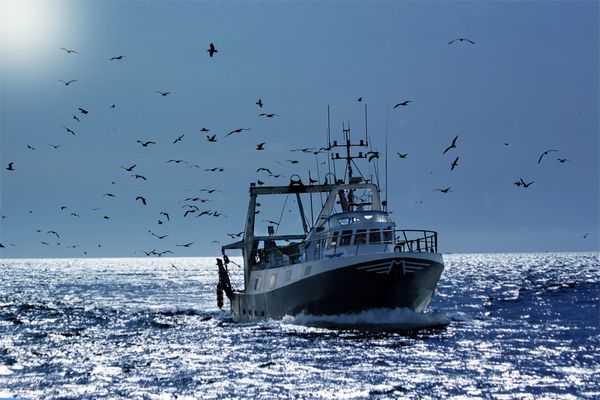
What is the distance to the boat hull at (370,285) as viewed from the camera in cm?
4356

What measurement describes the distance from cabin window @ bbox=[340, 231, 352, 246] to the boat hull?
2955 millimetres

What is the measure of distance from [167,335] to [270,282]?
27.4ft

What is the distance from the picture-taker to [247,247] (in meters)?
58.8

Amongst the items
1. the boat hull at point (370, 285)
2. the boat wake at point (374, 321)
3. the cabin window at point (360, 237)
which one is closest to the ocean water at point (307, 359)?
the boat wake at point (374, 321)

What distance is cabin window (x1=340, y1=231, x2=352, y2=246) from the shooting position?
4722 cm

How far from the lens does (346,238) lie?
47.5m

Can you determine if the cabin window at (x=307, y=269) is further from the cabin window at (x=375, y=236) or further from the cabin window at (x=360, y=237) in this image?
the cabin window at (x=375, y=236)

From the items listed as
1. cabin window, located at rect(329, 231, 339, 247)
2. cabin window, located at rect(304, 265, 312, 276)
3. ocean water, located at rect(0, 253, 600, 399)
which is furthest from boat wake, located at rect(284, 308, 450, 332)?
cabin window, located at rect(329, 231, 339, 247)

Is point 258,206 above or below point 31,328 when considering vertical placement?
above

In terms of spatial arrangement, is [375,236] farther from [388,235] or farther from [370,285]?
[370,285]

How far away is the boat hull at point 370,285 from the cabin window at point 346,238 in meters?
2.96

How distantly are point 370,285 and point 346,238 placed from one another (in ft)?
14.9

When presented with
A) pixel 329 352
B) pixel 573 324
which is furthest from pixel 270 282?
pixel 573 324

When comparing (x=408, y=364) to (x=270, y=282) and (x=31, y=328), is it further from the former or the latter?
(x=31, y=328)
